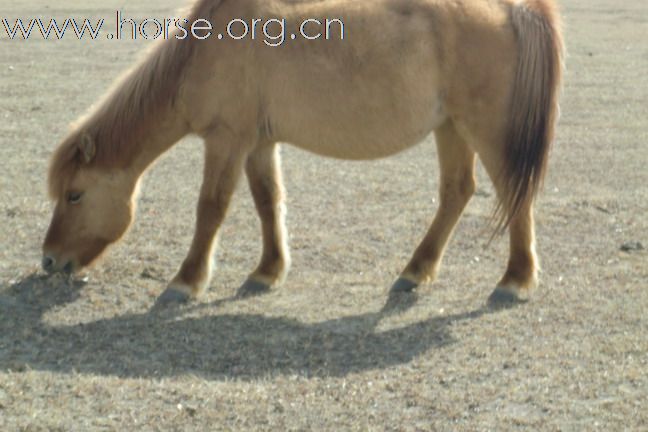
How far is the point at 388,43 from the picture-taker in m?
6.27

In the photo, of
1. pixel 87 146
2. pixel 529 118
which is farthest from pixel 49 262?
pixel 529 118

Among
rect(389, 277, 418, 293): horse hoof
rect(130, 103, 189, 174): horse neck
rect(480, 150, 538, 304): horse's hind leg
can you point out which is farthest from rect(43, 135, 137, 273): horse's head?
rect(480, 150, 538, 304): horse's hind leg

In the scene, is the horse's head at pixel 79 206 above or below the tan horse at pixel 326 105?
below

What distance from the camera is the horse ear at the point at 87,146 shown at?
634 cm

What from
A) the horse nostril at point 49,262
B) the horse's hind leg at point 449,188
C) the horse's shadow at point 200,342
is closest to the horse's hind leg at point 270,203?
the horse's shadow at point 200,342

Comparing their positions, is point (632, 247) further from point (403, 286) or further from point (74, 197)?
point (74, 197)

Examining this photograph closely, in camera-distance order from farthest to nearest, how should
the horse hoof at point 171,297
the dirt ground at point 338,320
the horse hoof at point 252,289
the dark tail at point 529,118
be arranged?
1. the horse hoof at point 252,289
2. the horse hoof at point 171,297
3. the dark tail at point 529,118
4. the dirt ground at point 338,320

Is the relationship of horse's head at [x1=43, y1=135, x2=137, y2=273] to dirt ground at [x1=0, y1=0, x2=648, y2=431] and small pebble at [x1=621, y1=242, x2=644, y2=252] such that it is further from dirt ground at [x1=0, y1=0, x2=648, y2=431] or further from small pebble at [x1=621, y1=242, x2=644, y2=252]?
small pebble at [x1=621, y1=242, x2=644, y2=252]

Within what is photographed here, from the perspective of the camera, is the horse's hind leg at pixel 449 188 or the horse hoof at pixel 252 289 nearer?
the horse hoof at pixel 252 289

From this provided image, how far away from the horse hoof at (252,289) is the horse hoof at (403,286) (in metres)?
0.77

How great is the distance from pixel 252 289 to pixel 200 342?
3.29 ft

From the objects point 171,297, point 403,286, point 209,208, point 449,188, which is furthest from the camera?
point 449,188

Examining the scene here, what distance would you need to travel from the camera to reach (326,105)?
20.8 feet

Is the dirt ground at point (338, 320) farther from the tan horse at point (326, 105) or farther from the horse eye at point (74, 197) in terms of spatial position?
the horse eye at point (74, 197)
